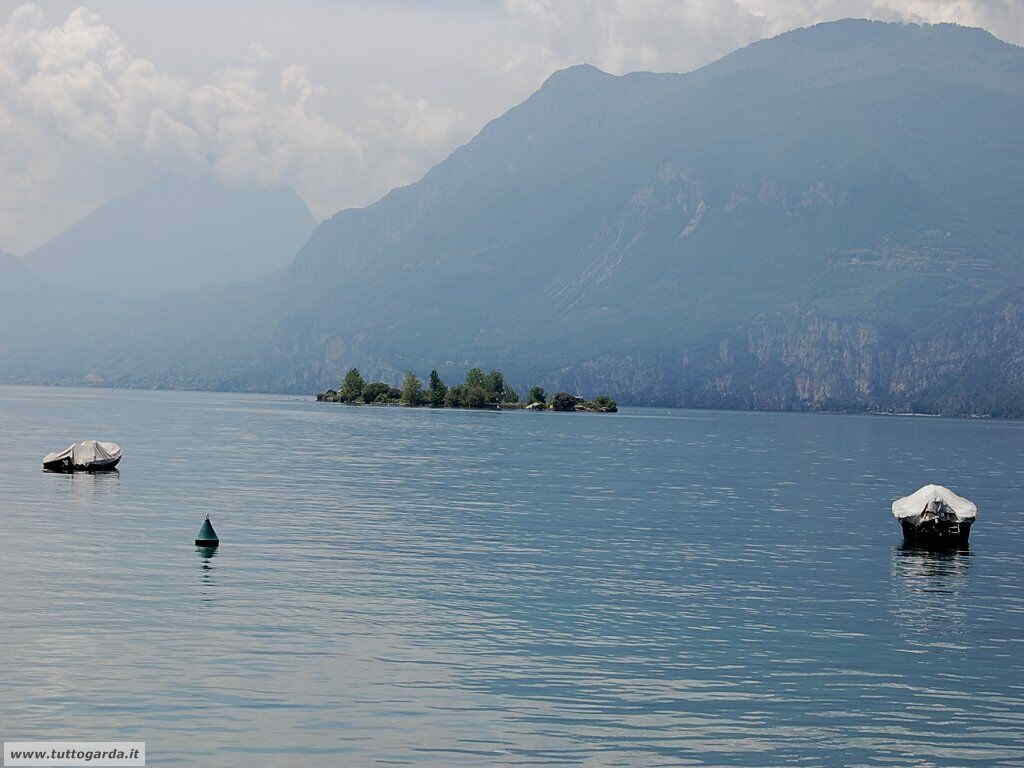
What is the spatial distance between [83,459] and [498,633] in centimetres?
7972

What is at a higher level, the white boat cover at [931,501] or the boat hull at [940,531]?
the white boat cover at [931,501]

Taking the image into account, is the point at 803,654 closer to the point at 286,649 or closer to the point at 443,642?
the point at 443,642

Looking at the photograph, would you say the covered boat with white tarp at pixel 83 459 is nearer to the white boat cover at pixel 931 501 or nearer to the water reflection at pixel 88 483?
the water reflection at pixel 88 483

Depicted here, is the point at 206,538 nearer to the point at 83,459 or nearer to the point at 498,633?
the point at 498,633

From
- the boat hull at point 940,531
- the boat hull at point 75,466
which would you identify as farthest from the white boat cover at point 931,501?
the boat hull at point 75,466

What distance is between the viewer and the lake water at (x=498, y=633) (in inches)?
1374

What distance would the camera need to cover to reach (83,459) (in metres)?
118

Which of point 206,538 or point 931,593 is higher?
point 206,538

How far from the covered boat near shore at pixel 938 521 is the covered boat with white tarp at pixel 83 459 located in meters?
69.9

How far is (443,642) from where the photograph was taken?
45875 mm

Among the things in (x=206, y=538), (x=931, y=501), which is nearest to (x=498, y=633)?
(x=206, y=538)

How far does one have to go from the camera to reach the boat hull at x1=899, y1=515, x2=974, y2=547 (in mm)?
83312

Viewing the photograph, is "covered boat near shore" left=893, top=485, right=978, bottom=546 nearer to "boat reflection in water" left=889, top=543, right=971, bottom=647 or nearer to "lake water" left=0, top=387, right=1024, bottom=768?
"boat reflection in water" left=889, top=543, right=971, bottom=647

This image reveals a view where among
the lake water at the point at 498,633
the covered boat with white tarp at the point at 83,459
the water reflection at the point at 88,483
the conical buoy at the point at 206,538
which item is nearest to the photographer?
the lake water at the point at 498,633
